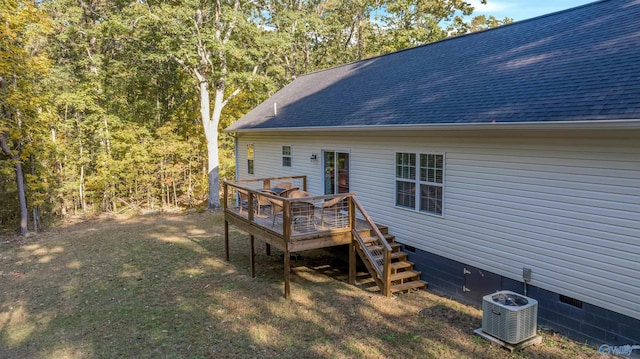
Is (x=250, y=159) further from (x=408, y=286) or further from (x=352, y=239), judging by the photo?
(x=408, y=286)

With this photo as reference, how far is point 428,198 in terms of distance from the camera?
7582mm

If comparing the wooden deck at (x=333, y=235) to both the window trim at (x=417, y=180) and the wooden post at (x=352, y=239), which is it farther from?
the window trim at (x=417, y=180)

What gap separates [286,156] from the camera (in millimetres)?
12148

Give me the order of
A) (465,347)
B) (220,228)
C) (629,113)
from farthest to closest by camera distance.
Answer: (220,228) → (465,347) → (629,113)

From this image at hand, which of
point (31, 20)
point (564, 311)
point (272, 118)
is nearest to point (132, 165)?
point (31, 20)

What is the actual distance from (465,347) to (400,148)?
160 inches

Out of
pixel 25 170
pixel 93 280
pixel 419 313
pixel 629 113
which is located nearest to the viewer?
pixel 629 113

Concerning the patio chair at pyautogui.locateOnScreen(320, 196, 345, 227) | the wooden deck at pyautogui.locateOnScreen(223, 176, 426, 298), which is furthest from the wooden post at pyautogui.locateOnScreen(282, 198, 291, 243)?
the patio chair at pyautogui.locateOnScreen(320, 196, 345, 227)

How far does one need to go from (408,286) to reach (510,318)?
2516 mm

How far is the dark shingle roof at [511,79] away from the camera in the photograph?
5227 millimetres

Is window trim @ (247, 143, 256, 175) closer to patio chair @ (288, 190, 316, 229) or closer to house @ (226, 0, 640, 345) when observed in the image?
house @ (226, 0, 640, 345)

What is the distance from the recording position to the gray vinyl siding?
4984mm

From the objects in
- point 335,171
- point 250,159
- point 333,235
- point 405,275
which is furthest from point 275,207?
point 250,159

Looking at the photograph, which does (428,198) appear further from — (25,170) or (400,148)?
(25,170)
